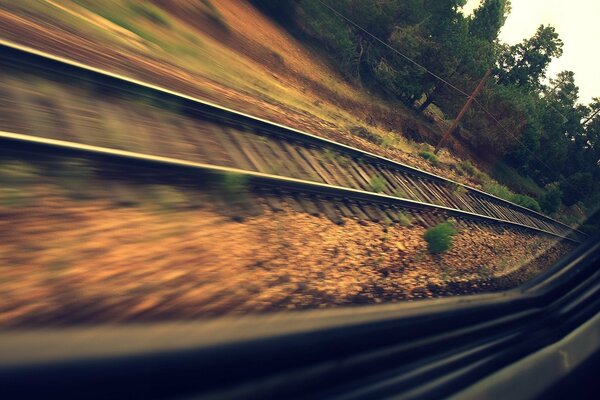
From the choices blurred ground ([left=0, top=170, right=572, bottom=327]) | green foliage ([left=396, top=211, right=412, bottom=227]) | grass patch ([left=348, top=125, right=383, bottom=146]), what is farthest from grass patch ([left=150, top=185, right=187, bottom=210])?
grass patch ([left=348, top=125, right=383, bottom=146])

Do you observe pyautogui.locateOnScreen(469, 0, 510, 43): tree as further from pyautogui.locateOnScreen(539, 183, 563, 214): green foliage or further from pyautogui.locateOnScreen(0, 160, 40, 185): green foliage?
pyautogui.locateOnScreen(0, 160, 40, 185): green foliage

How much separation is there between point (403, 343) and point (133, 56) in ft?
23.3

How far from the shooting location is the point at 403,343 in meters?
1.39

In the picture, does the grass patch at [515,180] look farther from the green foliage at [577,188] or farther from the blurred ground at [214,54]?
the blurred ground at [214,54]

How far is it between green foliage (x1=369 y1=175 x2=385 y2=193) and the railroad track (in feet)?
0.09

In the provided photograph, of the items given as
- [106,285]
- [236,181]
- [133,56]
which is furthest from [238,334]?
[133,56]

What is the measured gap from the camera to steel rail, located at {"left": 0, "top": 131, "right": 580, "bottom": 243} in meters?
3.46

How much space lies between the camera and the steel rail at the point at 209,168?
3457 mm

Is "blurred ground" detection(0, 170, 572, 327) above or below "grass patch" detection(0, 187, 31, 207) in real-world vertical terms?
above

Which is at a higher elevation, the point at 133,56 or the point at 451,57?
the point at 451,57

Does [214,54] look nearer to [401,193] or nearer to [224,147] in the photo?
[224,147]

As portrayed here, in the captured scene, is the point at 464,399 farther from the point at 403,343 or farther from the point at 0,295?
the point at 0,295

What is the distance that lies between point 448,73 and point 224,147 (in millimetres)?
18336

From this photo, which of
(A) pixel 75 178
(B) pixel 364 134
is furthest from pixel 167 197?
(B) pixel 364 134
